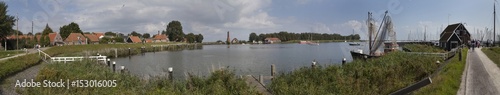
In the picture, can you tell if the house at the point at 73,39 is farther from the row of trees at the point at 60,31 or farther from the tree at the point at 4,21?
the tree at the point at 4,21

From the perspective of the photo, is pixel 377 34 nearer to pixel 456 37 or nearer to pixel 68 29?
pixel 456 37

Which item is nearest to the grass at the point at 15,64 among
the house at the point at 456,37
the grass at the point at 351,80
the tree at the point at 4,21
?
the grass at the point at 351,80

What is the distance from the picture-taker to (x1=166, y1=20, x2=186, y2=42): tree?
15325 cm

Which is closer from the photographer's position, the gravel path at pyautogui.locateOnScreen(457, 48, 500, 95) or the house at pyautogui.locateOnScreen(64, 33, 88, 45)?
the gravel path at pyautogui.locateOnScreen(457, 48, 500, 95)

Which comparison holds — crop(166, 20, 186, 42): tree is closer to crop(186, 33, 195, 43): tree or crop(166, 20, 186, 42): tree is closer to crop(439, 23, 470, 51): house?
crop(186, 33, 195, 43): tree

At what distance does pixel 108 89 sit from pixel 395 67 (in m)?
17.2

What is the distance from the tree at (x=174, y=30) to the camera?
15325 cm

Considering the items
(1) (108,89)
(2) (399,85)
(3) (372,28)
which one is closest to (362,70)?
(2) (399,85)

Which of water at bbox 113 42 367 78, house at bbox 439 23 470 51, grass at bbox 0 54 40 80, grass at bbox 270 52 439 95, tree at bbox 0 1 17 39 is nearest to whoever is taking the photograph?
grass at bbox 270 52 439 95

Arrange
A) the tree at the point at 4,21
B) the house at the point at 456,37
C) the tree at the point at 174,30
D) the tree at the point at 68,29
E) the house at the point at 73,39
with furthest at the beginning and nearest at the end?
the tree at the point at 174,30, the tree at the point at 68,29, the house at the point at 73,39, the house at the point at 456,37, the tree at the point at 4,21

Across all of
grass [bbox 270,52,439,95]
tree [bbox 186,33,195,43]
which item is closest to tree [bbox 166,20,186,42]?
tree [bbox 186,33,195,43]

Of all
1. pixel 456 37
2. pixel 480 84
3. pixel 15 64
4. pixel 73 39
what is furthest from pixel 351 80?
pixel 73 39

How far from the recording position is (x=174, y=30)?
153250 mm

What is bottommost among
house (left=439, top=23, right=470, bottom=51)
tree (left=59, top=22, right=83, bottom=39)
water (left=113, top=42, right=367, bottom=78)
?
water (left=113, top=42, right=367, bottom=78)
